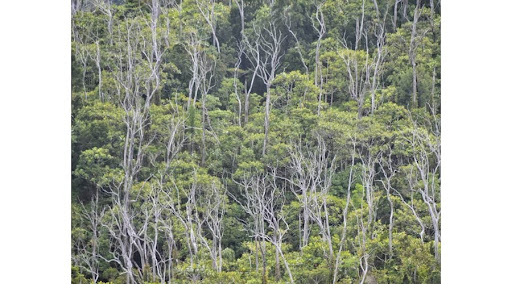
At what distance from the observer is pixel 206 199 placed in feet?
23.8

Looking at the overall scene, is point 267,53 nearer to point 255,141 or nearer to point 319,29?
point 319,29

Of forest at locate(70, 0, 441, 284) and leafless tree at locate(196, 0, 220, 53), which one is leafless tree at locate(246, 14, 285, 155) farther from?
leafless tree at locate(196, 0, 220, 53)

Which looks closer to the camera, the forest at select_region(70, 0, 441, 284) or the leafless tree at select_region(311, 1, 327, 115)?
the forest at select_region(70, 0, 441, 284)

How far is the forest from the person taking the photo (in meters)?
7.10

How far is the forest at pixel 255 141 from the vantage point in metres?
7.10

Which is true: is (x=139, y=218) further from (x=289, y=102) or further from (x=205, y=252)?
(x=289, y=102)

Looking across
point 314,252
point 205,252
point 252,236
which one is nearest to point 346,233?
point 314,252

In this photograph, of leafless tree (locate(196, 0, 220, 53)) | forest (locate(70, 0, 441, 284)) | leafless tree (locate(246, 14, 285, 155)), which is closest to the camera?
forest (locate(70, 0, 441, 284))

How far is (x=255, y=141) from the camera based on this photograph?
287 inches

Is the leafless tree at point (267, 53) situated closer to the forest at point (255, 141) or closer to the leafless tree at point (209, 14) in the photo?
the forest at point (255, 141)

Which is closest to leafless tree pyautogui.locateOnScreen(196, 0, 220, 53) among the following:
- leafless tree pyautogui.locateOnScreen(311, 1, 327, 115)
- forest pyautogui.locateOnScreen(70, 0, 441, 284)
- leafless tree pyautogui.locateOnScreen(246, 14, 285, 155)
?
forest pyautogui.locateOnScreen(70, 0, 441, 284)

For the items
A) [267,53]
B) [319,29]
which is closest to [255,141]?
[267,53]
